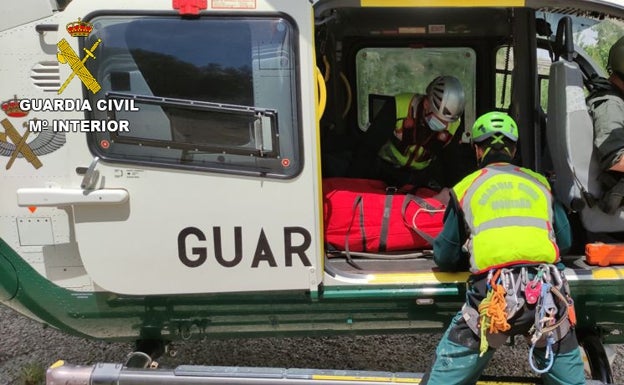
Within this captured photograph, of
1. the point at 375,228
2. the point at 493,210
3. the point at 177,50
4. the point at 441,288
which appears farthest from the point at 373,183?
the point at 177,50

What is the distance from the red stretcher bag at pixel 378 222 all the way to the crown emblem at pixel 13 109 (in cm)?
148

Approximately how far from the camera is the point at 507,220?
2.31m

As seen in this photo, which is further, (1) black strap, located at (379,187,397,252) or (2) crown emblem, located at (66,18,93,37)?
Result: (1) black strap, located at (379,187,397,252)

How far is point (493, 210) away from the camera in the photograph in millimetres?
2336

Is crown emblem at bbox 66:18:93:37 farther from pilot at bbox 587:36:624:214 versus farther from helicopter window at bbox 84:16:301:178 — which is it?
pilot at bbox 587:36:624:214

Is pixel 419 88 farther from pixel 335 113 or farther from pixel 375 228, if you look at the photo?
pixel 375 228

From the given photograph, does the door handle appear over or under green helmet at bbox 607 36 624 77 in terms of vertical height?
under

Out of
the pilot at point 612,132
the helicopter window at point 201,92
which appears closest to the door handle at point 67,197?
the helicopter window at point 201,92

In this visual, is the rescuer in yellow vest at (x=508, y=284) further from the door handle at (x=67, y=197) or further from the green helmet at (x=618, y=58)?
the door handle at (x=67, y=197)

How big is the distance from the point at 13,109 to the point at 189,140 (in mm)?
753

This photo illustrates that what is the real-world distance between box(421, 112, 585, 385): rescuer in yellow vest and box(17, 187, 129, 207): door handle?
1449 mm

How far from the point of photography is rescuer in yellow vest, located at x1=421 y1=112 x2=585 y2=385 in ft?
7.34

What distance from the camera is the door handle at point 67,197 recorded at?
2.42m

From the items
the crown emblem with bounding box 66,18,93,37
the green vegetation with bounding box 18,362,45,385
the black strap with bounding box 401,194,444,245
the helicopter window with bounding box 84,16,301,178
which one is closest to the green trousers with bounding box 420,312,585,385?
the black strap with bounding box 401,194,444,245
